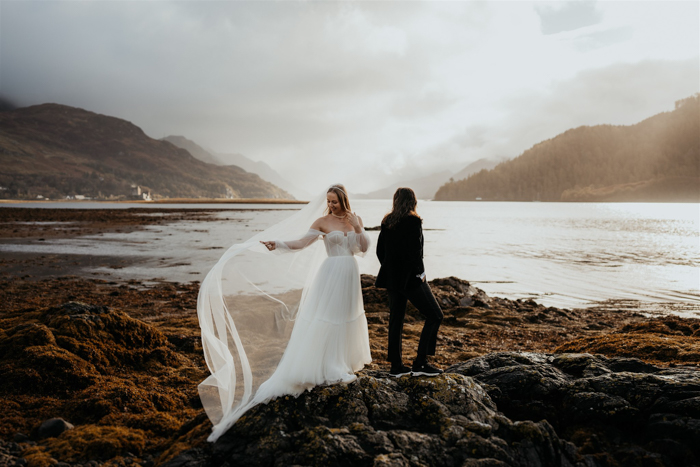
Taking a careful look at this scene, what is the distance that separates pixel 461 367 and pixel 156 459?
3.69 meters

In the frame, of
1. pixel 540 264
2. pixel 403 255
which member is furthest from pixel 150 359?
pixel 540 264

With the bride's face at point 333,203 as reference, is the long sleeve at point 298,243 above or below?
below

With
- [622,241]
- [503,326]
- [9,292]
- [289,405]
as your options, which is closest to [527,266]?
[503,326]

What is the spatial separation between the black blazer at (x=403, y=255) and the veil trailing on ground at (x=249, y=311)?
1.01m

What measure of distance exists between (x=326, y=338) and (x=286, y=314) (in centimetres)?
86

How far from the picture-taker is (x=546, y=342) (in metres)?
10.2

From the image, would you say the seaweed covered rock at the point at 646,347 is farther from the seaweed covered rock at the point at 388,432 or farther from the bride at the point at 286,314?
the bride at the point at 286,314

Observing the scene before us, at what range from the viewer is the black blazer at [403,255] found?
16.4 ft

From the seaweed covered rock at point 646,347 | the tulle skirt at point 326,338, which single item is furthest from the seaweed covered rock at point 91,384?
the seaweed covered rock at point 646,347

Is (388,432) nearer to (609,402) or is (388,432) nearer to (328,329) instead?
(328,329)

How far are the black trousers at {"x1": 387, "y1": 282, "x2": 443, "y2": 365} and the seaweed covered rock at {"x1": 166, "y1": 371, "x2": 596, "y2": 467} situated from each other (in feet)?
2.49

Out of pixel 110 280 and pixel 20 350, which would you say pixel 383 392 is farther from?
pixel 110 280

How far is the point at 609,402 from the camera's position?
3.98 meters

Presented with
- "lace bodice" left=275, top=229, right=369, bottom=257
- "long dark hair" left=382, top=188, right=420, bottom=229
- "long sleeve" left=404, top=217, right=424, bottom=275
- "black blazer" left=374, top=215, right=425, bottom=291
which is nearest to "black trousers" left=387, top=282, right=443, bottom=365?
"black blazer" left=374, top=215, right=425, bottom=291
